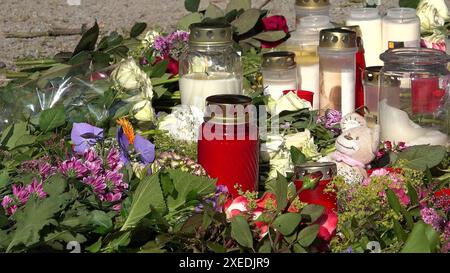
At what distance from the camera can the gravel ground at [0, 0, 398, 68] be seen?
383cm

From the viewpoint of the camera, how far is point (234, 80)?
206cm

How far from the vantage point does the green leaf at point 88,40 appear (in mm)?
2393

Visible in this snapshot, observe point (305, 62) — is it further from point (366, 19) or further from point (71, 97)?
point (71, 97)

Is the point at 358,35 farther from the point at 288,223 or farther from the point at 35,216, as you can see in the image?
the point at 35,216

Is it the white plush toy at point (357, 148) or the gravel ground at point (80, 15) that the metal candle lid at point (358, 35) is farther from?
the gravel ground at point (80, 15)

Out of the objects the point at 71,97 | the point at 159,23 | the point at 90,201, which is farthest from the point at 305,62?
the point at 159,23

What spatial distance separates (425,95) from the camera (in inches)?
76.1

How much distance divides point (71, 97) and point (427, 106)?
78 centimetres

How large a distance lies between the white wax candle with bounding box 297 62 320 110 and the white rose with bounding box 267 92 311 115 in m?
0.14

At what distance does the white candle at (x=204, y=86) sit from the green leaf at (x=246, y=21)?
0.63 meters

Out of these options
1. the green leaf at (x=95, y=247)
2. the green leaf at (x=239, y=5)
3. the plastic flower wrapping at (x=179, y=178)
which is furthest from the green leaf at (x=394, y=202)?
the green leaf at (x=239, y=5)

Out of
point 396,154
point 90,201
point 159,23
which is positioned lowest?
point 159,23
